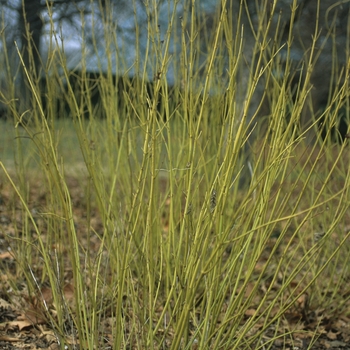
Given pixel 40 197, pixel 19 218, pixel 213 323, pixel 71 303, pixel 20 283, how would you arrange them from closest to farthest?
pixel 213 323 → pixel 71 303 → pixel 20 283 → pixel 19 218 → pixel 40 197

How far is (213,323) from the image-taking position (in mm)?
1592

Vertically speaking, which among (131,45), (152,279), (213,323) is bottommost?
(213,323)

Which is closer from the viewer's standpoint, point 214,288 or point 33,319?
point 214,288

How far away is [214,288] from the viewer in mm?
1606

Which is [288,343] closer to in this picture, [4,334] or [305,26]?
[4,334]

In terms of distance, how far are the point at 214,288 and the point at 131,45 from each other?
9.66ft

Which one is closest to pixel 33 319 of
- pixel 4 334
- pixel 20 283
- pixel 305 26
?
pixel 4 334

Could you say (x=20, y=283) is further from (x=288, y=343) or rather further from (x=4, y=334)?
(x=288, y=343)

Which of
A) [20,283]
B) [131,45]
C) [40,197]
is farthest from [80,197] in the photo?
[20,283]

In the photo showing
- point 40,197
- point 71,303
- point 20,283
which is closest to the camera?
point 71,303

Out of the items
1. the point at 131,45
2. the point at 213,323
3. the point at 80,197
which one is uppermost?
the point at 131,45

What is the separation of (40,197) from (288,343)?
2.78 m

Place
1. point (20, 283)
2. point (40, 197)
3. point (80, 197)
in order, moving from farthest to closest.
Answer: point (80, 197) → point (40, 197) → point (20, 283)

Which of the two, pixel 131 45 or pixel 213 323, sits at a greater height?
pixel 131 45
